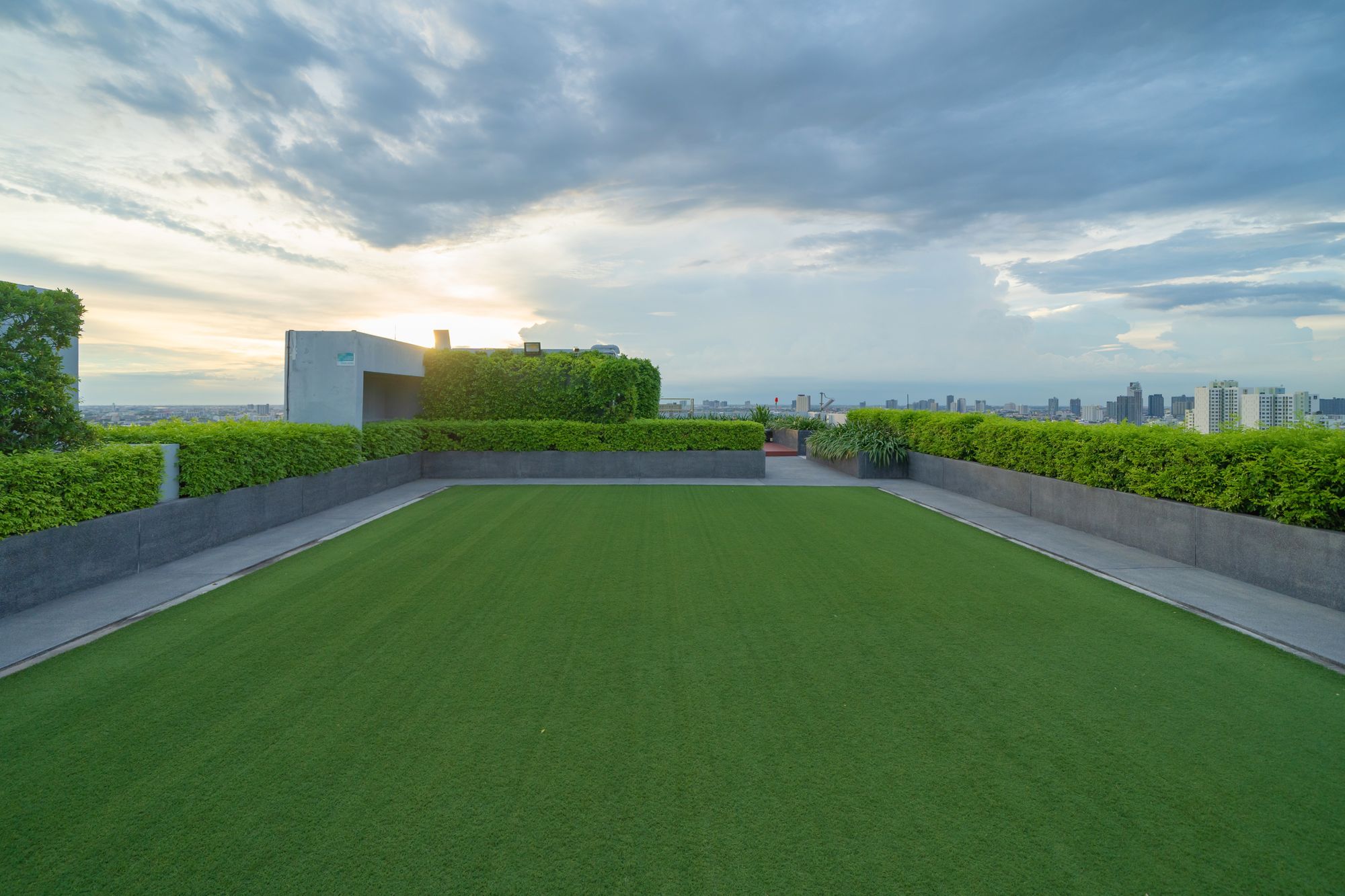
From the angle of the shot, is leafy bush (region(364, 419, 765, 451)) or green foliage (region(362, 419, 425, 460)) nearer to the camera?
green foliage (region(362, 419, 425, 460))

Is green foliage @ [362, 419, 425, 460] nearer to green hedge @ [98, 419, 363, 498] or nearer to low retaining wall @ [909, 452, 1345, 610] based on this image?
green hedge @ [98, 419, 363, 498]

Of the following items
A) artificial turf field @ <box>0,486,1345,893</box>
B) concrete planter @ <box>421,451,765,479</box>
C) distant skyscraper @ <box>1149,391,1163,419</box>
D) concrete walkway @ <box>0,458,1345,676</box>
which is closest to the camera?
artificial turf field @ <box>0,486,1345,893</box>

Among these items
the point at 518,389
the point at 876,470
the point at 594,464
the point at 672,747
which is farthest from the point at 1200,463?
the point at 518,389

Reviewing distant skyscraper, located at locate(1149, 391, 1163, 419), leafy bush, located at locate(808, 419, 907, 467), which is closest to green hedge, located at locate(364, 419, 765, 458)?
leafy bush, located at locate(808, 419, 907, 467)

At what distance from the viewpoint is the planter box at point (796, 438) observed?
2012 cm

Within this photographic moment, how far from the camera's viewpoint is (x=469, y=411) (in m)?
15.4

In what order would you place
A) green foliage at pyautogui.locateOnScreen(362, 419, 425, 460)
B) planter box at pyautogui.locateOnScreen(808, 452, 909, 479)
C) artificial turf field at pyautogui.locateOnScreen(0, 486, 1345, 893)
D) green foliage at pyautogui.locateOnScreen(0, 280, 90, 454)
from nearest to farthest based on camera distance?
artificial turf field at pyautogui.locateOnScreen(0, 486, 1345, 893) → green foliage at pyautogui.locateOnScreen(0, 280, 90, 454) → green foliage at pyautogui.locateOnScreen(362, 419, 425, 460) → planter box at pyautogui.locateOnScreen(808, 452, 909, 479)

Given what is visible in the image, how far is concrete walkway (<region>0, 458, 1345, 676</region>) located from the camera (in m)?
4.35

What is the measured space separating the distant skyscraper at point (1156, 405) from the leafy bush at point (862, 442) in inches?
231

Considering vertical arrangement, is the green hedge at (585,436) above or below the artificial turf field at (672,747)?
above

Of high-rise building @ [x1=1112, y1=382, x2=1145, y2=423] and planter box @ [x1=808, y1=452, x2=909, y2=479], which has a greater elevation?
high-rise building @ [x1=1112, y1=382, x2=1145, y2=423]

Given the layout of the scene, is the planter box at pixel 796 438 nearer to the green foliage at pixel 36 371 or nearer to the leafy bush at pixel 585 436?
the leafy bush at pixel 585 436

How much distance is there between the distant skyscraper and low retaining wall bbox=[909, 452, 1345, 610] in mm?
1175

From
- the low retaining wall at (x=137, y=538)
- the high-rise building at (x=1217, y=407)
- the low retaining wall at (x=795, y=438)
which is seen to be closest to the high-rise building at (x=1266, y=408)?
the high-rise building at (x=1217, y=407)
